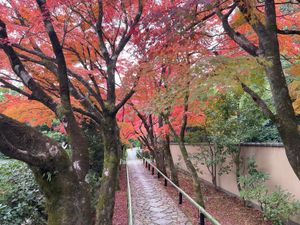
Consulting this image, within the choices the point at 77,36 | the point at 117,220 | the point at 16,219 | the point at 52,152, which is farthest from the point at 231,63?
the point at 117,220

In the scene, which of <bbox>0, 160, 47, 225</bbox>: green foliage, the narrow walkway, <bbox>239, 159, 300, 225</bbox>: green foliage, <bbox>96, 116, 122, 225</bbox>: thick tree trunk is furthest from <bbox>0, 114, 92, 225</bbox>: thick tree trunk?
<bbox>239, 159, 300, 225</bbox>: green foliage

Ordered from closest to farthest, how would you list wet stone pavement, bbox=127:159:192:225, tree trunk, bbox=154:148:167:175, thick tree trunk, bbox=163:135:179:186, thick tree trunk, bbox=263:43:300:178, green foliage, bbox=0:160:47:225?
thick tree trunk, bbox=263:43:300:178
green foliage, bbox=0:160:47:225
wet stone pavement, bbox=127:159:192:225
thick tree trunk, bbox=163:135:179:186
tree trunk, bbox=154:148:167:175

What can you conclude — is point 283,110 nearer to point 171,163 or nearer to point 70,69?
point 70,69

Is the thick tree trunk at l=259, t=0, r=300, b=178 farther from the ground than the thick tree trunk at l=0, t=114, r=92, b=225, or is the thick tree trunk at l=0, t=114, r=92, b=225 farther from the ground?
the thick tree trunk at l=259, t=0, r=300, b=178

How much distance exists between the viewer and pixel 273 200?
838cm

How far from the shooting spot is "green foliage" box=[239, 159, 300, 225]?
785 centimetres

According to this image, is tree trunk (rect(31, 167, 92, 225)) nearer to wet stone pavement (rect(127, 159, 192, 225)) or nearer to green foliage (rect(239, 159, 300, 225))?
wet stone pavement (rect(127, 159, 192, 225))

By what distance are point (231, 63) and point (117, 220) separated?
22.5 feet

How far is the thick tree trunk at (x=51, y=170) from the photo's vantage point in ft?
11.8

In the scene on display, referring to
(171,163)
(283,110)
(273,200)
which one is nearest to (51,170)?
(283,110)

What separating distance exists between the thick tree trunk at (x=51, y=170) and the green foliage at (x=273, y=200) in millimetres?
6191

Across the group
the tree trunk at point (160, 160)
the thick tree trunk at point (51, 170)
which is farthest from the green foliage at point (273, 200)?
the tree trunk at point (160, 160)

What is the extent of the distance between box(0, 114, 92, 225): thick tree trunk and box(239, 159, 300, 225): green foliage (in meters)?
6.19

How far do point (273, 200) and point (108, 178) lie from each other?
16.7 feet
